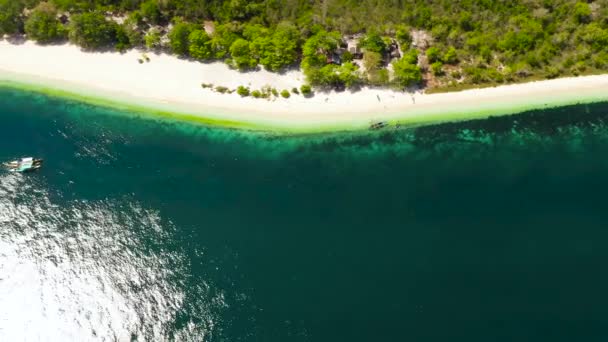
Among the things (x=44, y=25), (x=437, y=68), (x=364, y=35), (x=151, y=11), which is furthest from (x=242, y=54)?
(x=44, y=25)

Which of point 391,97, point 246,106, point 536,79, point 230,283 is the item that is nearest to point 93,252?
point 230,283

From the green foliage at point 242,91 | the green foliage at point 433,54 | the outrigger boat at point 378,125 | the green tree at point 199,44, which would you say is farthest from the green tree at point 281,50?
the green foliage at point 433,54

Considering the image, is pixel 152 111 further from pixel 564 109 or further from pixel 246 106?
pixel 564 109

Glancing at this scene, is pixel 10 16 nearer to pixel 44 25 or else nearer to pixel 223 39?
pixel 44 25

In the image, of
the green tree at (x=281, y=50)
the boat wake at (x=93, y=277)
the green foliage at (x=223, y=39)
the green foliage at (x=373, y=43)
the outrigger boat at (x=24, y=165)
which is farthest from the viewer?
the green foliage at (x=223, y=39)

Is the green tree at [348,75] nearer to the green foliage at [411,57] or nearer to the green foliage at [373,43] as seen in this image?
the green foliage at [373,43]

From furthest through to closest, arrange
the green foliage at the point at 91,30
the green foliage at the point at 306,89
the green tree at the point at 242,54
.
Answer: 1. the green foliage at the point at 91,30
2. the green tree at the point at 242,54
3. the green foliage at the point at 306,89
